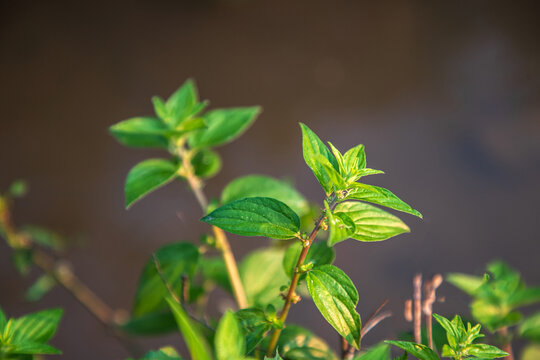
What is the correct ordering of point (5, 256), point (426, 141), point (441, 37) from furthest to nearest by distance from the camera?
1. point (441, 37)
2. point (426, 141)
3. point (5, 256)

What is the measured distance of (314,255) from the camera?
1.40 feet

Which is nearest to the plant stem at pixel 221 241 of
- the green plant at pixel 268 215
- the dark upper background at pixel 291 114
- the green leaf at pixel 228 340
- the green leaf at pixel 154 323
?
the green plant at pixel 268 215

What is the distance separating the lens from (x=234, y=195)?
518 mm

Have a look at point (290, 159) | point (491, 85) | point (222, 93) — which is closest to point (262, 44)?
point (222, 93)

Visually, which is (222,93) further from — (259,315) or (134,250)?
(259,315)

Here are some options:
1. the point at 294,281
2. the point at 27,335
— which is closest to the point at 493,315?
the point at 294,281

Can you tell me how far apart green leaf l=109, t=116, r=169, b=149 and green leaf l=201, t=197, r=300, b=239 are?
192 mm

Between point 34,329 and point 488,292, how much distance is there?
455 mm

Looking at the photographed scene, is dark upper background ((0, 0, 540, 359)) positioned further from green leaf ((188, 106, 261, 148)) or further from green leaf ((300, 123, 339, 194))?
green leaf ((300, 123, 339, 194))

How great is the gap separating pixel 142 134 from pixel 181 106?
0.19 ft

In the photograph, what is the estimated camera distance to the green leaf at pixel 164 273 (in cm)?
54

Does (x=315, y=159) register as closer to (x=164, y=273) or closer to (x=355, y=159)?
(x=355, y=159)

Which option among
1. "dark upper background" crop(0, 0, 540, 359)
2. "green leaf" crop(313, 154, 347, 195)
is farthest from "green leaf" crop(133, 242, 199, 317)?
"dark upper background" crop(0, 0, 540, 359)

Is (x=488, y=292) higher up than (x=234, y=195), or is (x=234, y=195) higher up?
(x=234, y=195)
